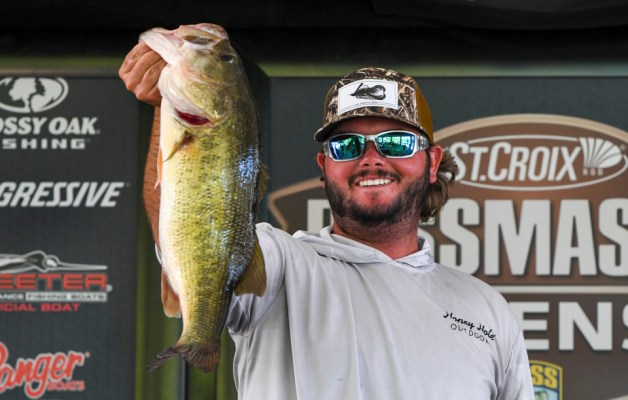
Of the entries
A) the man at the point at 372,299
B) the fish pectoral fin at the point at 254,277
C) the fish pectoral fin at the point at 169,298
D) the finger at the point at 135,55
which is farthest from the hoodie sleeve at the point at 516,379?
the finger at the point at 135,55

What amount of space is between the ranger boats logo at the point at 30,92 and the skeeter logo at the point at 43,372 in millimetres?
841

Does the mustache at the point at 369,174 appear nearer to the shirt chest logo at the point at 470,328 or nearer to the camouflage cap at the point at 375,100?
the camouflage cap at the point at 375,100

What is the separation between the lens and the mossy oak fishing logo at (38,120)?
3271 millimetres

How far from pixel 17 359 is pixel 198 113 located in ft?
6.36

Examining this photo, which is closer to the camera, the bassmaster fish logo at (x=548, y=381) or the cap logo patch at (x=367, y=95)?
the cap logo patch at (x=367, y=95)

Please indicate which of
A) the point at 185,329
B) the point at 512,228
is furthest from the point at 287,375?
the point at 512,228

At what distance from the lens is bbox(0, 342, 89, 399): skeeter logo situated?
127 inches

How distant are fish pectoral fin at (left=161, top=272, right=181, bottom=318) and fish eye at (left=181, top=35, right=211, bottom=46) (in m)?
0.42

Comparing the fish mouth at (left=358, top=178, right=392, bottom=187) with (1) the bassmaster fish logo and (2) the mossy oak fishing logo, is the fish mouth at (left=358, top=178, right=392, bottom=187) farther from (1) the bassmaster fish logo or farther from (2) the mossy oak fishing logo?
(2) the mossy oak fishing logo

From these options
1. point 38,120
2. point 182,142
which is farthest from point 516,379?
point 38,120

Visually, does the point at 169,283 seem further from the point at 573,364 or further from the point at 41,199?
the point at 573,364

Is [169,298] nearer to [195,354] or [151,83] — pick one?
[195,354]

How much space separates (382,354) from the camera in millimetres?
1985

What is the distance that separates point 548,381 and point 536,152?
782mm
